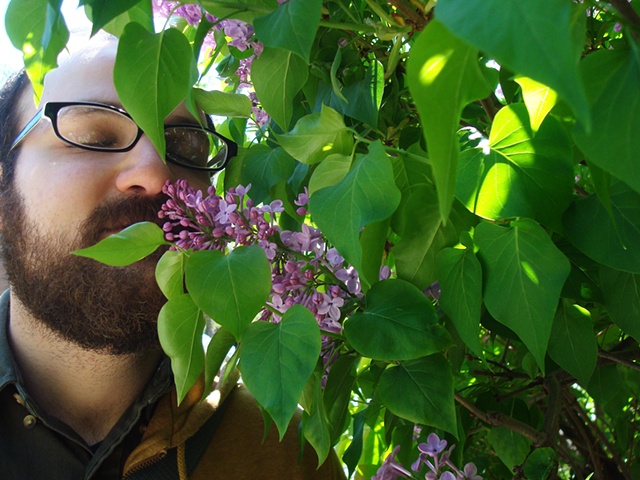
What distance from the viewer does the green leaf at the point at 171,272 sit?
0.57 m

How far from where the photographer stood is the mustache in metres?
1.02

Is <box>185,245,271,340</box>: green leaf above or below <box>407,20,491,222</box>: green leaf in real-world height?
below

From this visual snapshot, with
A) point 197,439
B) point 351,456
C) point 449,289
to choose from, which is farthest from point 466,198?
point 197,439

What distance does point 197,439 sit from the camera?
119cm

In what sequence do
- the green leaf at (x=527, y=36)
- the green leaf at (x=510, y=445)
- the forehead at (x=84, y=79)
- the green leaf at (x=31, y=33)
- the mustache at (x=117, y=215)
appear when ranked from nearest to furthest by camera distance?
the green leaf at (x=527, y=36) < the green leaf at (x=31, y=33) < the green leaf at (x=510, y=445) < the mustache at (x=117, y=215) < the forehead at (x=84, y=79)

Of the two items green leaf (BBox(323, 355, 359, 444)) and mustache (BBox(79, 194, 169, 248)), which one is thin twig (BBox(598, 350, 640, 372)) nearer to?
green leaf (BBox(323, 355, 359, 444))

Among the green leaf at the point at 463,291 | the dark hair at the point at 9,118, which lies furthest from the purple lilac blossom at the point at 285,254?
the dark hair at the point at 9,118

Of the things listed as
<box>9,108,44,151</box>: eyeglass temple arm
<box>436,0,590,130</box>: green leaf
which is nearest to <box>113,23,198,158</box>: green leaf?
<box>436,0,590,130</box>: green leaf

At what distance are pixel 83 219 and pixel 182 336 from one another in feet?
1.90

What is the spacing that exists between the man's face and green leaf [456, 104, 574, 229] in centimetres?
68

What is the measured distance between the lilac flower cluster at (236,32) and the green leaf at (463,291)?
25 centimetres

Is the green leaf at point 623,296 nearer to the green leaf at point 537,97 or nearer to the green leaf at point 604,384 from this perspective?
the green leaf at point 537,97

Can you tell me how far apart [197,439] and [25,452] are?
279 millimetres

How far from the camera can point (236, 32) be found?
0.64 metres
